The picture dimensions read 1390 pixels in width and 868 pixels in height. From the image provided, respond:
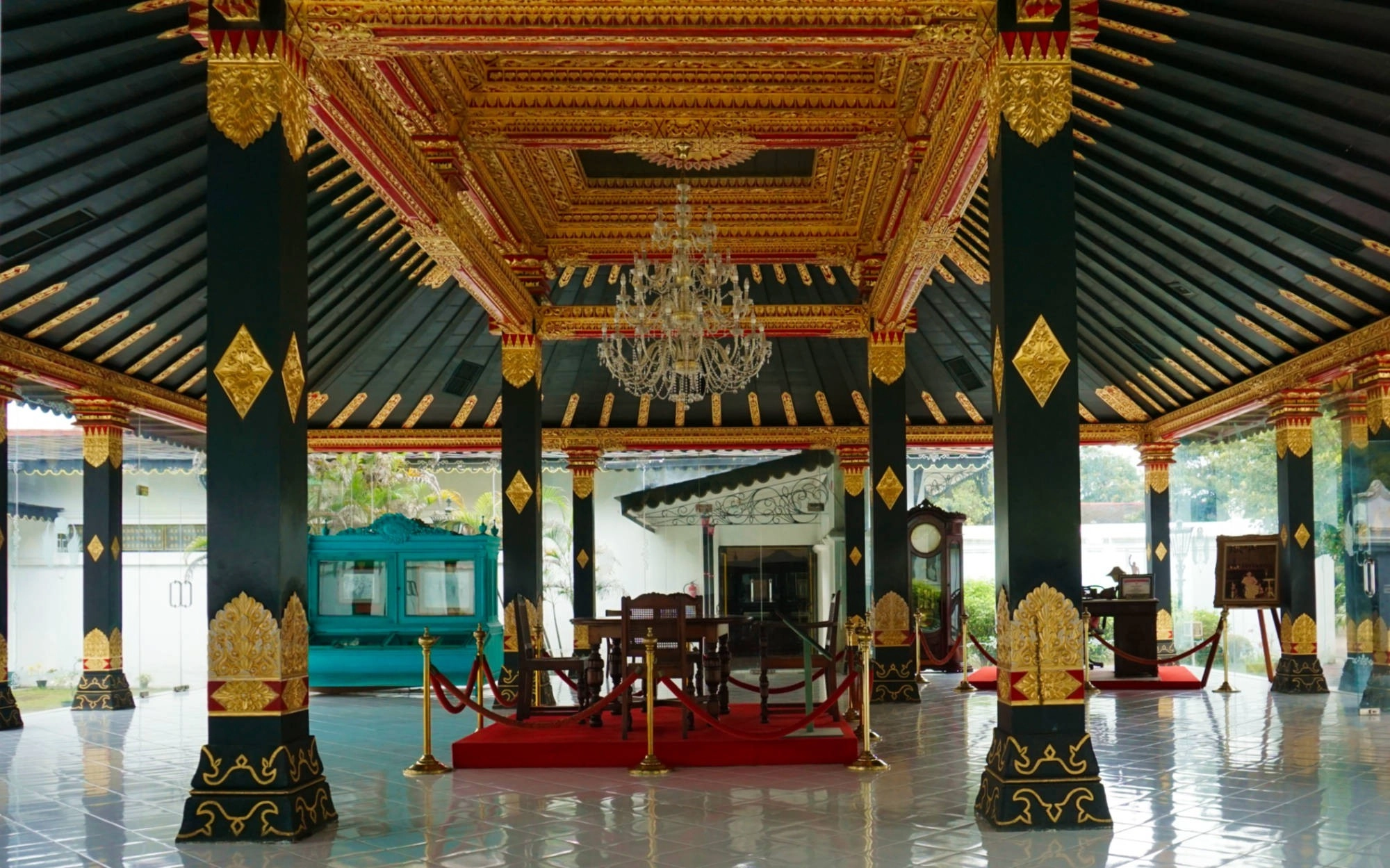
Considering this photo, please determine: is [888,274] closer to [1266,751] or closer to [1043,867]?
[1266,751]

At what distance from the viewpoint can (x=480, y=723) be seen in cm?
889

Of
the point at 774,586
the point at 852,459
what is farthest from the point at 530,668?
the point at 852,459

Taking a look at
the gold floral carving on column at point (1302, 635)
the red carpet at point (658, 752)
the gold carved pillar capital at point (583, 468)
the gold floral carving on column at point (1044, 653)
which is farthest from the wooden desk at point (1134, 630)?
the gold floral carving on column at point (1044, 653)

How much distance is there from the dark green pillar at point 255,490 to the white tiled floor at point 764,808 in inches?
11.9

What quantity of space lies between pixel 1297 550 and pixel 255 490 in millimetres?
11119

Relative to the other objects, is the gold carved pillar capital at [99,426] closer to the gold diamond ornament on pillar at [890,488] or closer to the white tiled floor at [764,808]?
the white tiled floor at [764,808]

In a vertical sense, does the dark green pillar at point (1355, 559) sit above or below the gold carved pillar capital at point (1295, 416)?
below

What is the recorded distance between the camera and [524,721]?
876cm

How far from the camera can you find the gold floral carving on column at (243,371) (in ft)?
19.3

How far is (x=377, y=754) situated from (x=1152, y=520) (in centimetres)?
1217

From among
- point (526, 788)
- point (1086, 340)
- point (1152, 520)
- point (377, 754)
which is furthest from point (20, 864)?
point (1152, 520)

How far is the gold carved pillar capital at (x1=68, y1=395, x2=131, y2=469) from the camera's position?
516 inches

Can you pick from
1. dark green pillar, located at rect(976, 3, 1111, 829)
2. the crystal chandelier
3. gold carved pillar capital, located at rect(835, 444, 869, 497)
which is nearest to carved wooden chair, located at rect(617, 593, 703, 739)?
the crystal chandelier

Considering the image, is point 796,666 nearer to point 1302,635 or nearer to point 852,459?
point 1302,635
